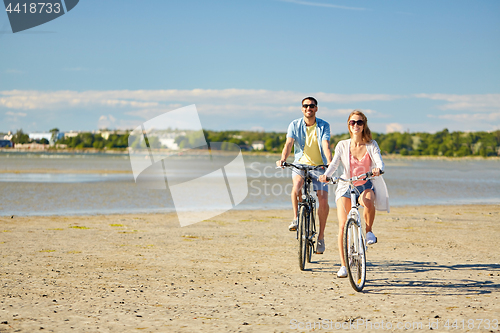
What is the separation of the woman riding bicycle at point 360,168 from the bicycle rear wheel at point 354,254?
6.5 inches

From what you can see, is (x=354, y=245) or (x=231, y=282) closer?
(x=354, y=245)

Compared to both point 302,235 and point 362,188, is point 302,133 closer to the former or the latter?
point 302,235

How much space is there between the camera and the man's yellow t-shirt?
23.0 ft

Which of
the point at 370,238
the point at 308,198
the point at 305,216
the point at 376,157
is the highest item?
the point at 376,157

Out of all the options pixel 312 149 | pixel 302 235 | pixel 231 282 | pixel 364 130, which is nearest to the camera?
pixel 364 130

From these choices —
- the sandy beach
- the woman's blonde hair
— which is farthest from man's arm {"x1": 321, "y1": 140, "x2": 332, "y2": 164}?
the sandy beach

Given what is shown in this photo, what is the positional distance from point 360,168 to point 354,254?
0.98 metres

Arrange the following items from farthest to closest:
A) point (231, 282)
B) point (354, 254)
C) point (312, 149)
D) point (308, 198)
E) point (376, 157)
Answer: point (312, 149) → point (308, 198) → point (231, 282) → point (376, 157) → point (354, 254)

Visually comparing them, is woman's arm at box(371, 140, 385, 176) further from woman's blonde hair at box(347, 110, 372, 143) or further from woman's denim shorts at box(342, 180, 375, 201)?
woman's denim shorts at box(342, 180, 375, 201)

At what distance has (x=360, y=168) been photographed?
575cm

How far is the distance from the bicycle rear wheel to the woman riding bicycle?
165 millimetres

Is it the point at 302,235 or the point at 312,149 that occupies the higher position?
the point at 312,149

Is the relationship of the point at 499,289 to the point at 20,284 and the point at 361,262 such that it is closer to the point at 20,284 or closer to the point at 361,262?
the point at 361,262

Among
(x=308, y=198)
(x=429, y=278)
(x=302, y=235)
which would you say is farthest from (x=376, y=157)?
(x=429, y=278)
